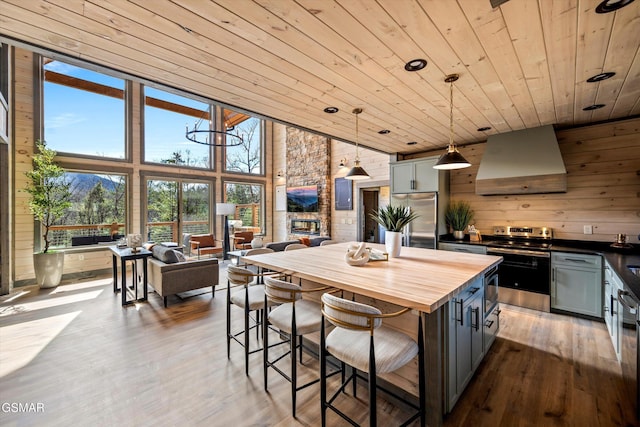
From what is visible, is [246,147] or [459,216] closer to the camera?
[459,216]

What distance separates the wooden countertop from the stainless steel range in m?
1.52

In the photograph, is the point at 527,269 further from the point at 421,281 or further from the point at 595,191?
the point at 421,281

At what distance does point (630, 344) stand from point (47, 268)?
7395 mm

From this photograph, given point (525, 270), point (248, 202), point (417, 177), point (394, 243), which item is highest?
point (417, 177)

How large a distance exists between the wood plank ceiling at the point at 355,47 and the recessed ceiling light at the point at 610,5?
4 centimetres

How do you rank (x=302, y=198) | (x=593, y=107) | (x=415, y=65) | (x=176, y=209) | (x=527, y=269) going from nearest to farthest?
(x=415, y=65)
(x=593, y=107)
(x=527, y=269)
(x=176, y=209)
(x=302, y=198)

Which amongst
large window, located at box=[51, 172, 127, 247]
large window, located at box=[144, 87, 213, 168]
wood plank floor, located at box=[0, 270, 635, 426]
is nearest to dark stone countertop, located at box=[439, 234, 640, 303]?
wood plank floor, located at box=[0, 270, 635, 426]

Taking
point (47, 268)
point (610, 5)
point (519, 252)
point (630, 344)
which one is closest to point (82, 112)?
point (47, 268)

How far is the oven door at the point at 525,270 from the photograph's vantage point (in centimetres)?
337

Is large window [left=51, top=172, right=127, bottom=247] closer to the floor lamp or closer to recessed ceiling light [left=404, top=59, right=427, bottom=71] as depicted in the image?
the floor lamp

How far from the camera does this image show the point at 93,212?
570 centimetres

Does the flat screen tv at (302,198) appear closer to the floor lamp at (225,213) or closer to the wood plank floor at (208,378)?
the floor lamp at (225,213)

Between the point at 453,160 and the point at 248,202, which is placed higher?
the point at 453,160

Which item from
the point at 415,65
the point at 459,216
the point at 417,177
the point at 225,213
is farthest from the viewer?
the point at 225,213
